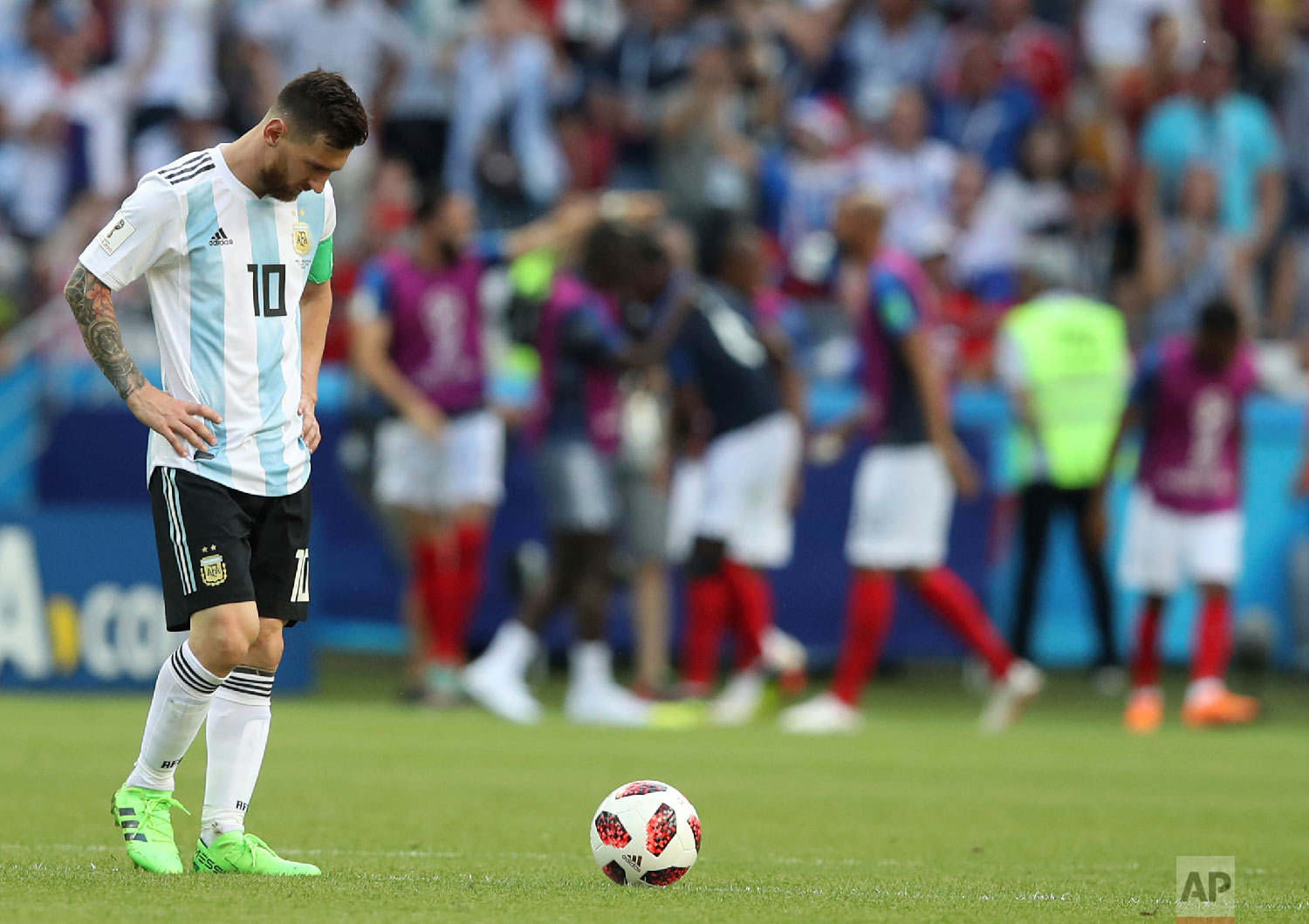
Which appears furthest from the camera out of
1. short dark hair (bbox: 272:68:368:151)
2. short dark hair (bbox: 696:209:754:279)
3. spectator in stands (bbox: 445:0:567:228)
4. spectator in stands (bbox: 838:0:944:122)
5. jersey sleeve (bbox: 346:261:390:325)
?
spectator in stands (bbox: 838:0:944:122)

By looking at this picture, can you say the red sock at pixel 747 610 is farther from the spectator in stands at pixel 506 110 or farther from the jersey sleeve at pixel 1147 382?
the spectator in stands at pixel 506 110

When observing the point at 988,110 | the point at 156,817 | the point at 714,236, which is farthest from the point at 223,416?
the point at 988,110

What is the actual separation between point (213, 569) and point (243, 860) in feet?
2.65

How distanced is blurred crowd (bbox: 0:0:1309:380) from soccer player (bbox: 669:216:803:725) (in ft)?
11.3

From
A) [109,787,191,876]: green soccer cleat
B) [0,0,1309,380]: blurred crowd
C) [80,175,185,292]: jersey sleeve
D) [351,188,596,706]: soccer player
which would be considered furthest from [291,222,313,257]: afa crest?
[0,0,1309,380]: blurred crowd

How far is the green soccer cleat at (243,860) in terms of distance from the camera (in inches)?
208

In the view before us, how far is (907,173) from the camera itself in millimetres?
16125

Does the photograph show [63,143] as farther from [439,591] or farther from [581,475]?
[581,475]

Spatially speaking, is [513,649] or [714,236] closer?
[513,649]

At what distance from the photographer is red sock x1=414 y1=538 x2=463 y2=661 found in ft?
38.8

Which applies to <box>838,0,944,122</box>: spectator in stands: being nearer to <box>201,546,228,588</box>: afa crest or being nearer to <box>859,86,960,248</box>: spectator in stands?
<box>859,86,960,248</box>: spectator in stands

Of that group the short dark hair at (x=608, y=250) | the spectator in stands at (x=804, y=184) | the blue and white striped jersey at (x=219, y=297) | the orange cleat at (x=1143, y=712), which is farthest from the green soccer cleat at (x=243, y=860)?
the spectator in stands at (x=804, y=184)

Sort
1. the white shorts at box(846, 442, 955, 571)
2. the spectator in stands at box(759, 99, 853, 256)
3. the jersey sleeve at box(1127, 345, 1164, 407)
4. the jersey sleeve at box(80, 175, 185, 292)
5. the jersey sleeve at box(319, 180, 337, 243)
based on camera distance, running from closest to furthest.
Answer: the jersey sleeve at box(80, 175, 185, 292) < the jersey sleeve at box(319, 180, 337, 243) < the white shorts at box(846, 442, 955, 571) < the jersey sleeve at box(1127, 345, 1164, 407) < the spectator in stands at box(759, 99, 853, 256)

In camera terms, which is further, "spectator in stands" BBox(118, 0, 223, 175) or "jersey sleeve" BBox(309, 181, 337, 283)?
"spectator in stands" BBox(118, 0, 223, 175)
